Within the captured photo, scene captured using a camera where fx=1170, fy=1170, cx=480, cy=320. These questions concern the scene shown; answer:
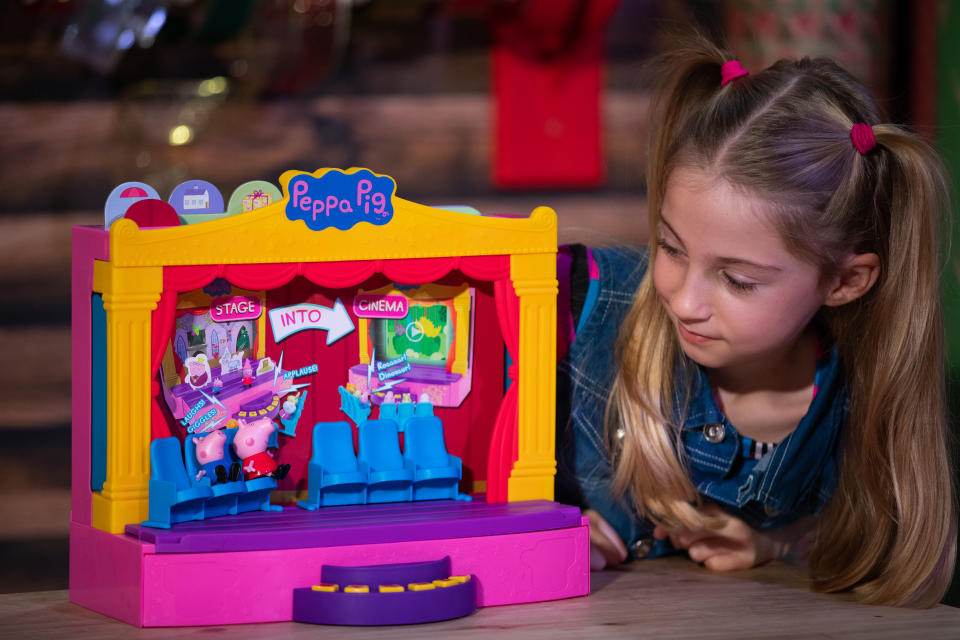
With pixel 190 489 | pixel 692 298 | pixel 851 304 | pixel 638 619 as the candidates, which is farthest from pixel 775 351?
pixel 190 489

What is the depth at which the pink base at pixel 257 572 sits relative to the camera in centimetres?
79

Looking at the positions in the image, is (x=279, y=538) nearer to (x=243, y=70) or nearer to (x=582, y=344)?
(x=582, y=344)

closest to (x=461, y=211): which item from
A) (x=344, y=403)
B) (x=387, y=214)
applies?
(x=387, y=214)

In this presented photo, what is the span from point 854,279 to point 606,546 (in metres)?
0.31

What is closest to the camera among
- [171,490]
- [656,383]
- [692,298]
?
[171,490]

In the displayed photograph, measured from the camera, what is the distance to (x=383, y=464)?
91cm

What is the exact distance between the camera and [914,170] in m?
0.93

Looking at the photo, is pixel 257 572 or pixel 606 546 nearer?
pixel 257 572

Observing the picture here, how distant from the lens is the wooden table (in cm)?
80

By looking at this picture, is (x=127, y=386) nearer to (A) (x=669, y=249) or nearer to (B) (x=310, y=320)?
(B) (x=310, y=320)

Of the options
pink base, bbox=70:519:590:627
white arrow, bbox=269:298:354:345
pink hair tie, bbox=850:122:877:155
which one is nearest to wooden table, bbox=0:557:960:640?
pink base, bbox=70:519:590:627

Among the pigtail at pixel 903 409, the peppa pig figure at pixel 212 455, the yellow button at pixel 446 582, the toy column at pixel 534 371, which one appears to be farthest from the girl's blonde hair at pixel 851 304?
the peppa pig figure at pixel 212 455

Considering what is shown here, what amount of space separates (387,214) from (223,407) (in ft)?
0.63

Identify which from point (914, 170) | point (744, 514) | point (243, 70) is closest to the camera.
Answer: point (914, 170)
